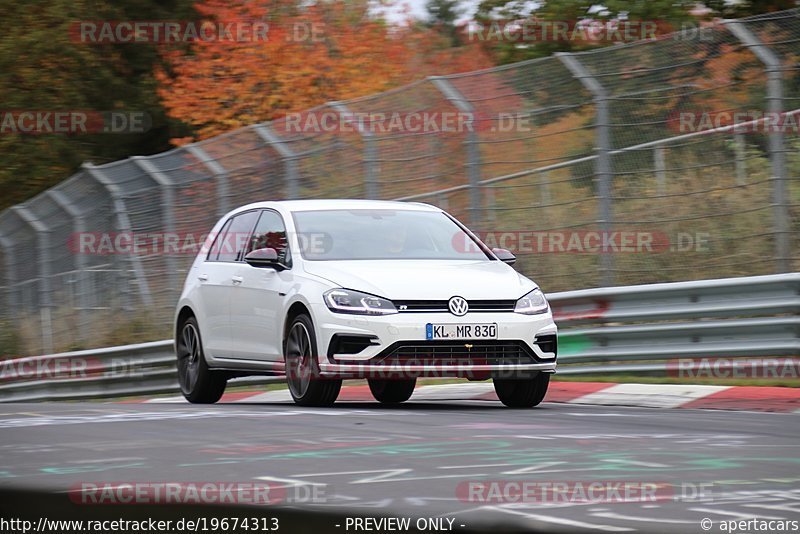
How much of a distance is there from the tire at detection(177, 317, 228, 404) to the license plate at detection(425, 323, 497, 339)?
9.66 ft

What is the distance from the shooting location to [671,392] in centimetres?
1102

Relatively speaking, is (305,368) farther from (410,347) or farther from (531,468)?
(531,468)

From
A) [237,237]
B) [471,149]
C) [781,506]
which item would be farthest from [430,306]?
[781,506]

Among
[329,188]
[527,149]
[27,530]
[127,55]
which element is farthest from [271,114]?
[27,530]

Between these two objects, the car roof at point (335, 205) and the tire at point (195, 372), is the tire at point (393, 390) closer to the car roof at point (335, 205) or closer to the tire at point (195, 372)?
the tire at point (195, 372)

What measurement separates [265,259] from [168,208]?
8607 millimetres

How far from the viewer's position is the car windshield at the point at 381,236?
10.7 m

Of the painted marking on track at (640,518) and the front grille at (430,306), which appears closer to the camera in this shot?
the painted marking on track at (640,518)

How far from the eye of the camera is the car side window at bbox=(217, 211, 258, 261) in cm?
1178

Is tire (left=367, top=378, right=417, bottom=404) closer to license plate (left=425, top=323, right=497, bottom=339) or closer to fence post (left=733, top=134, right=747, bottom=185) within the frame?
license plate (left=425, top=323, right=497, bottom=339)

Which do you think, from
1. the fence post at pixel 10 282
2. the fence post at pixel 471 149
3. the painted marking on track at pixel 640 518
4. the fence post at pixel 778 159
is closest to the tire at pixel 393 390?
the fence post at pixel 471 149

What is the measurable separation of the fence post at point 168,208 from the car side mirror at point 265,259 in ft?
27.3

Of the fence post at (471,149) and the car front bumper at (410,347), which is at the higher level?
the fence post at (471,149)

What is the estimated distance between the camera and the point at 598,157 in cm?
1294
